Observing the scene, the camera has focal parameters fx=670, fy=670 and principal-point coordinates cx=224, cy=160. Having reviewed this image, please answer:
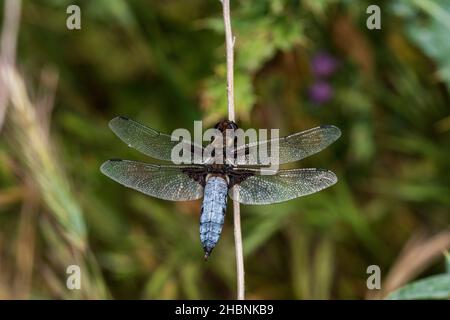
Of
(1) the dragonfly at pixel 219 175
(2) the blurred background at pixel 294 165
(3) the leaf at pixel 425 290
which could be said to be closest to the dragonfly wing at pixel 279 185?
(1) the dragonfly at pixel 219 175

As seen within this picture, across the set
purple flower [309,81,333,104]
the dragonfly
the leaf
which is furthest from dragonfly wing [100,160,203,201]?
purple flower [309,81,333,104]

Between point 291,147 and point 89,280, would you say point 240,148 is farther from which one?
point 89,280

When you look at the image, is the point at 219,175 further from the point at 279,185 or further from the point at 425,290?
the point at 425,290

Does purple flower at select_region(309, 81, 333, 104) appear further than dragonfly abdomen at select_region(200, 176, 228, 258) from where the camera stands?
Yes

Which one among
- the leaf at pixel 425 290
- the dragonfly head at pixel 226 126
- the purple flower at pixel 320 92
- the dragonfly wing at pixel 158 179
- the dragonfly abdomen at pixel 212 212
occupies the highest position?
the purple flower at pixel 320 92

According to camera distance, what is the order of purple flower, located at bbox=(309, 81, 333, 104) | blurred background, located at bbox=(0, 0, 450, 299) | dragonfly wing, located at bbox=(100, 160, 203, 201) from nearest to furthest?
dragonfly wing, located at bbox=(100, 160, 203, 201) < blurred background, located at bbox=(0, 0, 450, 299) < purple flower, located at bbox=(309, 81, 333, 104)

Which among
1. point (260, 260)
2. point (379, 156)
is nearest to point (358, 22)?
point (379, 156)

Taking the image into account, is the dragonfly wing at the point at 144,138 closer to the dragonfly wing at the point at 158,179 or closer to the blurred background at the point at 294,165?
the dragonfly wing at the point at 158,179

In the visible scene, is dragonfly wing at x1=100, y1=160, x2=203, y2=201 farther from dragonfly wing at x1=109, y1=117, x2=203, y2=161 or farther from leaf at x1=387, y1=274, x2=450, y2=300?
leaf at x1=387, y1=274, x2=450, y2=300
